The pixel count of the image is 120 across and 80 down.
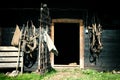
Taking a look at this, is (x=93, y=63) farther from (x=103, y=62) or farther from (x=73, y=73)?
A: (x=73, y=73)

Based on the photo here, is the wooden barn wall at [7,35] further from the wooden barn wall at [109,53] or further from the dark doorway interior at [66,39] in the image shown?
the dark doorway interior at [66,39]

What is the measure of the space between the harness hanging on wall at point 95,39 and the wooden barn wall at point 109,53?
0.68 ft

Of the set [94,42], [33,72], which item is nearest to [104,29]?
[94,42]

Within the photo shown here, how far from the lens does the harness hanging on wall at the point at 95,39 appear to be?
1359cm

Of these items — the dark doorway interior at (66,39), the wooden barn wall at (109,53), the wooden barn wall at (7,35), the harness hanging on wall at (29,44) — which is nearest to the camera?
the harness hanging on wall at (29,44)

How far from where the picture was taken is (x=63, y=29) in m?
20.1

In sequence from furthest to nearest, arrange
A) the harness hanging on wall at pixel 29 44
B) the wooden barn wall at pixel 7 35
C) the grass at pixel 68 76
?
the wooden barn wall at pixel 7 35 < the harness hanging on wall at pixel 29 44 < the grass at pixel 68 76

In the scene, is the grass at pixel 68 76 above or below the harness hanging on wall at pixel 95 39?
below

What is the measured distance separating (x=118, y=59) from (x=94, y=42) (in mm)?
1436

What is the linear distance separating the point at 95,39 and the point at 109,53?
915mm

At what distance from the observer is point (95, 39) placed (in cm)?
1380

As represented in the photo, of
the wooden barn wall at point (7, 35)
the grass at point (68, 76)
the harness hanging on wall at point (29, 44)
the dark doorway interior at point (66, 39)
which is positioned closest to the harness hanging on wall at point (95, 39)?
the grass at point (68, 76)

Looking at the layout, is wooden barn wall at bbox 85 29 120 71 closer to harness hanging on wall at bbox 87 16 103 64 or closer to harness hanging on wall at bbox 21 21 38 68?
harness hanging on wall at bbox 87 16 103 64

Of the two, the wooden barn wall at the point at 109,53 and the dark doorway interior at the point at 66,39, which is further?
the dark doorway interior at the point at 66,39
